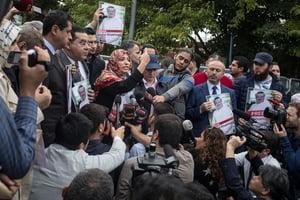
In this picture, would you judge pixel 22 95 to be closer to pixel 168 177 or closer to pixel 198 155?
pixel 168 177

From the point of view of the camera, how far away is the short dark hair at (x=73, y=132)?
10.4 feet

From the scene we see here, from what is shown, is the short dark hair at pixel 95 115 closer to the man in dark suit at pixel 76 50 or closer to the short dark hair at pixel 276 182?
the man in dark suit at pixel 76 50

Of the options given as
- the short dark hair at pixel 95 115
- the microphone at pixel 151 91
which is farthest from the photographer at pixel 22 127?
the microphone at pixel 151 91

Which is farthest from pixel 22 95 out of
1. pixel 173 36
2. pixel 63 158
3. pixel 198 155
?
pixel 173 36

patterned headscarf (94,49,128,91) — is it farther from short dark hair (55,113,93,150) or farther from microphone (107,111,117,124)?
short dark hair (55,113,93,150)

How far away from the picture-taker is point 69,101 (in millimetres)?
3758

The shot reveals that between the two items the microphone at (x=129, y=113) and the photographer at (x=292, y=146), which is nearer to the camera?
the microphone at (x=129, y=113)

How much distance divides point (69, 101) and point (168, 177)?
2040 millimetres

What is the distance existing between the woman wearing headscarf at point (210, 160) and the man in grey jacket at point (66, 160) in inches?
35.8

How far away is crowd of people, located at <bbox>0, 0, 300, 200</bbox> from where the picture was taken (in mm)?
2023

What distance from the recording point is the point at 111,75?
4.57m

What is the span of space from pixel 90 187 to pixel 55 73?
4.45ft

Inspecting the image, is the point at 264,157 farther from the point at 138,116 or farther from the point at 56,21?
the point at 56,21

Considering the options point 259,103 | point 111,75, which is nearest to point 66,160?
point 111,75
